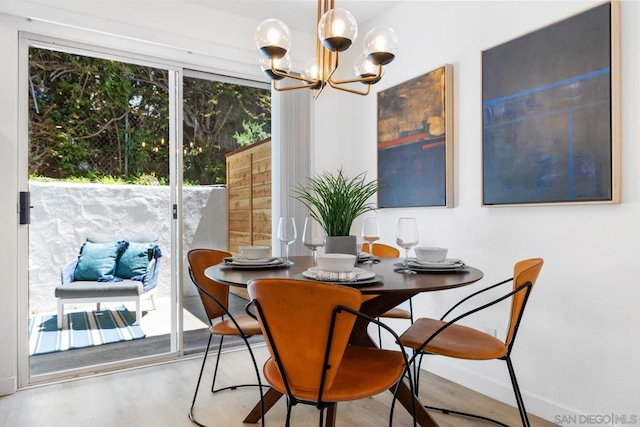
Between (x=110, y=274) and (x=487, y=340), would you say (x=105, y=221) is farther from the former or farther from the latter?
(x=487, y=340)

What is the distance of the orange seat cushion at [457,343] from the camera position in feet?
5.24

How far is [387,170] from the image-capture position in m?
3.10

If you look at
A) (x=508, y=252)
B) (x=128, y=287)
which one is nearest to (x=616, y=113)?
(x=508, y=252)

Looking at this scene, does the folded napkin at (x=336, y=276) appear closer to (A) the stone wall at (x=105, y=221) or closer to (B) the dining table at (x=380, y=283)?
(B) the dining table at (x=380, y=283)

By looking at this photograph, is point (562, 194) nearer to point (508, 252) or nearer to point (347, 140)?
point (508, 252)

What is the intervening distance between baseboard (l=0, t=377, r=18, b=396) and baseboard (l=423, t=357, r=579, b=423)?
2.53m

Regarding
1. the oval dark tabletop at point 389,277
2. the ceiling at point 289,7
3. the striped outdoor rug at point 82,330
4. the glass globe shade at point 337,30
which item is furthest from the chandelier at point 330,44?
the striped outdoor rug at point 82,330

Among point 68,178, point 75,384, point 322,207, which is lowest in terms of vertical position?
point 75,384

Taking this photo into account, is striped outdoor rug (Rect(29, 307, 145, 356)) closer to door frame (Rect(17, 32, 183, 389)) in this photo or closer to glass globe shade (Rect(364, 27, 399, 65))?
door frame (Rect(17, 32, 183, 389))

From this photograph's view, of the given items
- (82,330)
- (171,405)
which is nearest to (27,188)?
(82,330)

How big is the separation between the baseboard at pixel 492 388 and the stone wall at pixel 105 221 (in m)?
1.82

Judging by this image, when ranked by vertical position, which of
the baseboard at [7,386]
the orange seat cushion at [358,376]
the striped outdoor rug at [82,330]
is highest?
the orange seat cushion at [358,376]

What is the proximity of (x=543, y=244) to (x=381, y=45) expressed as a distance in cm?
128

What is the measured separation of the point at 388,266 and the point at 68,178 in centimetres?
222
